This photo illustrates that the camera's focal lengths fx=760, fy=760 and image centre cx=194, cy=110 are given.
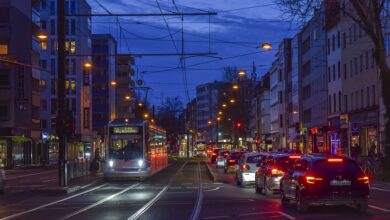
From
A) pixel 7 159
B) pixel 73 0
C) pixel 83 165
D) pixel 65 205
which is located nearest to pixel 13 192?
pixel 65 205

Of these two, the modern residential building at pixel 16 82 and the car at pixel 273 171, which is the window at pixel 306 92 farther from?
the car at pixel 273 171

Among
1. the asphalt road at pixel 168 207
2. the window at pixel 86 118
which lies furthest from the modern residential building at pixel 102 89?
the asphalt road at pixel 168 207

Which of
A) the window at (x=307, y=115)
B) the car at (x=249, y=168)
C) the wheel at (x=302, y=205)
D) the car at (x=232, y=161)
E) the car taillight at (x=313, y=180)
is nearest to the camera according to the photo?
the car taillight at (x=313, y=180)

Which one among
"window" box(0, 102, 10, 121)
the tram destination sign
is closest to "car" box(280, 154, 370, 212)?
the tram destination sign

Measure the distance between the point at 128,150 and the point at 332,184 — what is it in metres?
21.9

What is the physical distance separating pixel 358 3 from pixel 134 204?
16.3 meters

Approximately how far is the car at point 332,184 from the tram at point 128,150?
20.6 metres

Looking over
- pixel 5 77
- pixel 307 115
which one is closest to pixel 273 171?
pixel 5 77

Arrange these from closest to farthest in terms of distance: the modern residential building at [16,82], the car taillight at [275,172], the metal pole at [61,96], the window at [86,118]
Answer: the car taillight at [275,172] < the metal pole at [61,96] < the modern residential building at [16,82] < the window at [86,118]

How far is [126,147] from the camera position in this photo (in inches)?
1607

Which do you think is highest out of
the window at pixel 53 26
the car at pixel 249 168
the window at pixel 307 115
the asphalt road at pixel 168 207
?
the window at pixel 53 26

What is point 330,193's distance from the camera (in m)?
20.2

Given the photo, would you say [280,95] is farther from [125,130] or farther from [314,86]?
[125,130]

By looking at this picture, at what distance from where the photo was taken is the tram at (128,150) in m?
40.5
